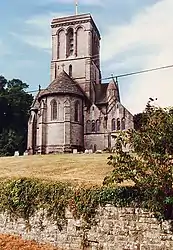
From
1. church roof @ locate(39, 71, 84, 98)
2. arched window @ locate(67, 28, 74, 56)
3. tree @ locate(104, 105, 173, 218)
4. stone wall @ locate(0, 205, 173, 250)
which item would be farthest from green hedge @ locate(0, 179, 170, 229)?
arched window @ locate(67, 28, 74, 56)

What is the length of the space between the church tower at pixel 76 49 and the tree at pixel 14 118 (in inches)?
465

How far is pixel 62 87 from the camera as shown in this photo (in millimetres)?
52500

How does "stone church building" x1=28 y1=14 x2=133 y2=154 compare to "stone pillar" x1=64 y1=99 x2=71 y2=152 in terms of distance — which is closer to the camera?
"stone pillar" x1=64 y1=99 x2=71 y2=152

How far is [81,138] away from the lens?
5238 cm

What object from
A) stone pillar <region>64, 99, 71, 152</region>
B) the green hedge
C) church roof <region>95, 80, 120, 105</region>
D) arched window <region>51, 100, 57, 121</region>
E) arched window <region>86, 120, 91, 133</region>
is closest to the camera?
the green hedge

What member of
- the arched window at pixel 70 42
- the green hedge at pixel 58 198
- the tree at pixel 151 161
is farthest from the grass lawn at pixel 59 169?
the arched window at pixel 70 42

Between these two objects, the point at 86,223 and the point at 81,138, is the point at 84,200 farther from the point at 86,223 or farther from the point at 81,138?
the point at 81,138

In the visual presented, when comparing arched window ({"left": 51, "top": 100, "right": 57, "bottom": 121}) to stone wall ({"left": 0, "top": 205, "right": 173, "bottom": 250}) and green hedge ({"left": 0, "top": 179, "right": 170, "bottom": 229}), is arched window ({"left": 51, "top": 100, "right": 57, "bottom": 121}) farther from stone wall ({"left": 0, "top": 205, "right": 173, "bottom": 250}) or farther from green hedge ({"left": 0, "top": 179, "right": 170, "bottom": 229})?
stone wall ({"left": 0, "top": 205, "right": 173, "bottom": 250})

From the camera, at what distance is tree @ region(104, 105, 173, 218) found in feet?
51.5

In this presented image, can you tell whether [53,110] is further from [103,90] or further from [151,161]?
[151,161]

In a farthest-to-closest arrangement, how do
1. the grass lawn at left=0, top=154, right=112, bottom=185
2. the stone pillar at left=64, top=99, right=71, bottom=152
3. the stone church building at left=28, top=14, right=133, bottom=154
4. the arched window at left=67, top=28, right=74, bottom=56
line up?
the arched window at left=67, top=28, right=74, bottom=56
the stone church building at left=28, top=14, right=133, bottom=154
the stone pillar at left=64, top=99, right=71, bottom=152
the grass lawn at left=0, top=154, right=112, bottom=185

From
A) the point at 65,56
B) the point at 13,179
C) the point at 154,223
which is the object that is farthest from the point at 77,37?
the point at 154,223

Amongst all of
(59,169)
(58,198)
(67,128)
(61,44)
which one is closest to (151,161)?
(58,198)

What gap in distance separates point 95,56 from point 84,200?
47.5 meters
